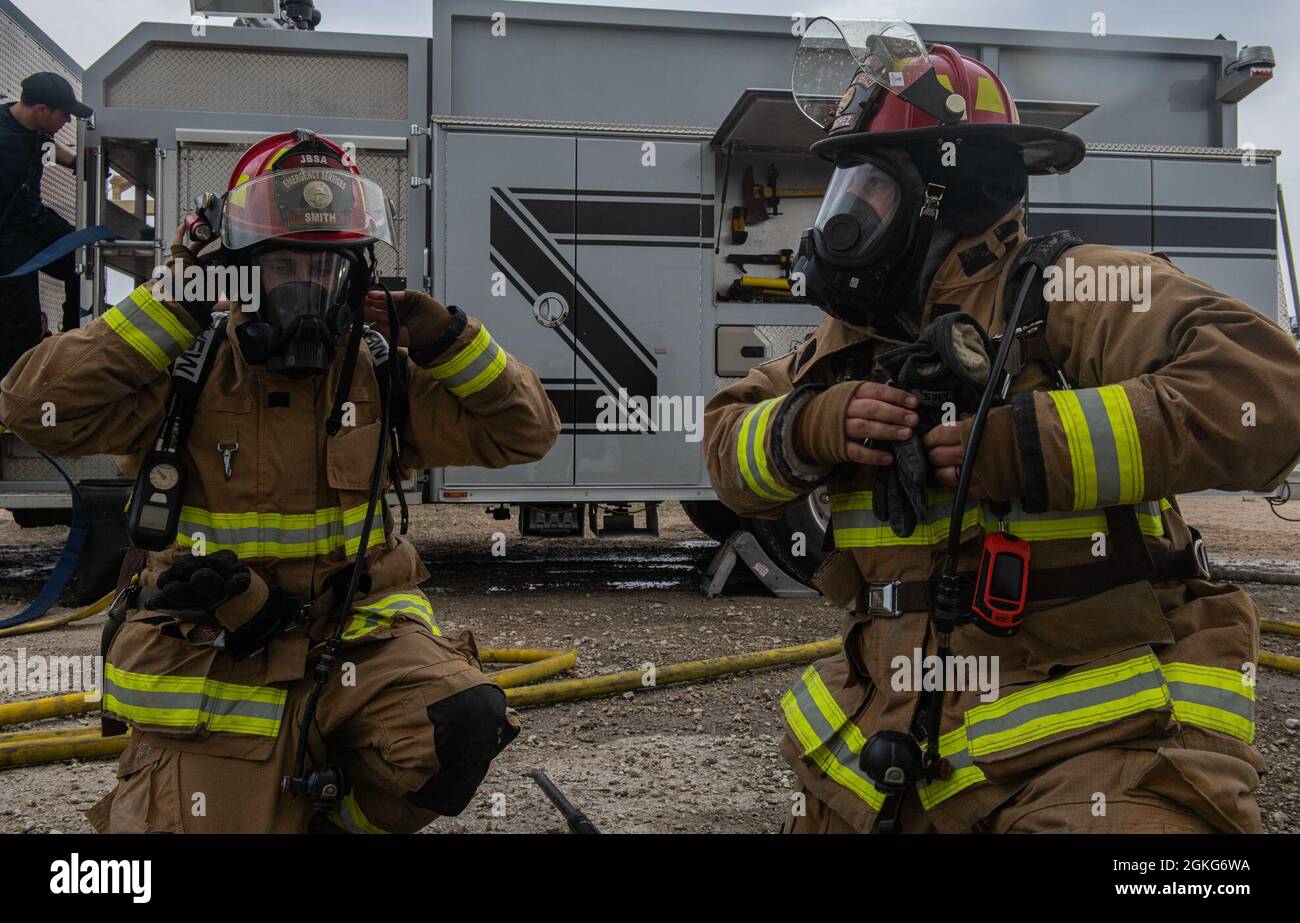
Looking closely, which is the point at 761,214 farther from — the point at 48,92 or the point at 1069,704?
the point at 1069,704

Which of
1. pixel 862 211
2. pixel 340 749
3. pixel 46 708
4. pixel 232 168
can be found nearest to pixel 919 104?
pixel 862 211

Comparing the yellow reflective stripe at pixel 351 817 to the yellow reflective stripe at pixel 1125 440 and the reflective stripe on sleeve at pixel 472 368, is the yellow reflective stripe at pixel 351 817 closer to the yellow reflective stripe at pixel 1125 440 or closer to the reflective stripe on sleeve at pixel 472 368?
the reflective stripe on sleeve at pixel 472 368

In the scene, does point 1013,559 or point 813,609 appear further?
point 813,609

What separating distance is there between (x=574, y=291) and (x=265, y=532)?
13.6 feet

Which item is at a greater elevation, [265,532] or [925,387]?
[925,387]

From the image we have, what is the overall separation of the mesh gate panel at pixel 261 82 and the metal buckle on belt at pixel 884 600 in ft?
17.8

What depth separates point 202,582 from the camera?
7.03 ft

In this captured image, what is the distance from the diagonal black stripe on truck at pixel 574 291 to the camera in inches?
247

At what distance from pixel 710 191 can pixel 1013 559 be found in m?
5.12

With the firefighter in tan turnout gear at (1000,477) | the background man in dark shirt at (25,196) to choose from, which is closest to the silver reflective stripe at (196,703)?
the firefighter in tan turnout gear at (1000,477)

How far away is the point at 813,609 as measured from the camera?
623cm

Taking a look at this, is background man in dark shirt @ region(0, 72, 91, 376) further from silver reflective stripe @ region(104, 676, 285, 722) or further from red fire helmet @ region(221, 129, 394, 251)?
silver reflective stripe @ region(104, 676, 285, 722)
